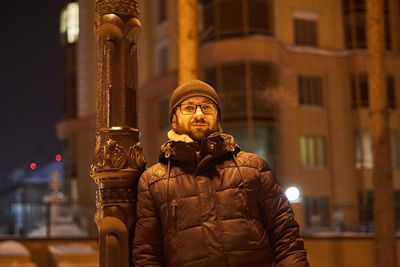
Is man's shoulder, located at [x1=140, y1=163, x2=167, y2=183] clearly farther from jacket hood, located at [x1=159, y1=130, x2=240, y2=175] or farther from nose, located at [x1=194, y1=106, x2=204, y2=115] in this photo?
nose, located at [x1=194, y1=106, x2=204, y2=115]

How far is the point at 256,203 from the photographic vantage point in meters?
3.57

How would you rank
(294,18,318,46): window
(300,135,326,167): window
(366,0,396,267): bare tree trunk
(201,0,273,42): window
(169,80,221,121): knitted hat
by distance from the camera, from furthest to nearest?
(294,18,318,46): window, (300,135,326,167): window, (201,0,273,42): window, (366,0,396,267): bare tree trunk, (169,80,221,121): knitted hat

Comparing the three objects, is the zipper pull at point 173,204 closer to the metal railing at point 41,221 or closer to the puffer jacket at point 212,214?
the puffer jacket at point 212,214

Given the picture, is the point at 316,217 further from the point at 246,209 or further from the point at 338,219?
the point at 246,209

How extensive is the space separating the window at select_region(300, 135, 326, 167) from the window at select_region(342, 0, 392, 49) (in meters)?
4.89

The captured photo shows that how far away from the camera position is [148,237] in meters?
3.51

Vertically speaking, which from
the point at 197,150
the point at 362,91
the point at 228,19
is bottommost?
the point at 197,150

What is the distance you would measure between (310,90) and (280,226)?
25.8 meters

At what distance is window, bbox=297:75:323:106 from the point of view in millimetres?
28516

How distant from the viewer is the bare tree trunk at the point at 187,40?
31.2ft

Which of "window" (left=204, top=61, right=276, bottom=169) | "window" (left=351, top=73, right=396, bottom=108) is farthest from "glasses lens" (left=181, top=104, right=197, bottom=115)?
"window" (left=351, top=73, right=396, bottom=108)

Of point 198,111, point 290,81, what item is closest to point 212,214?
point 198,111

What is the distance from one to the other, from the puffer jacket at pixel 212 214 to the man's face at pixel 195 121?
105 millimetres

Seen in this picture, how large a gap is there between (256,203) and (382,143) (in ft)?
28.4
